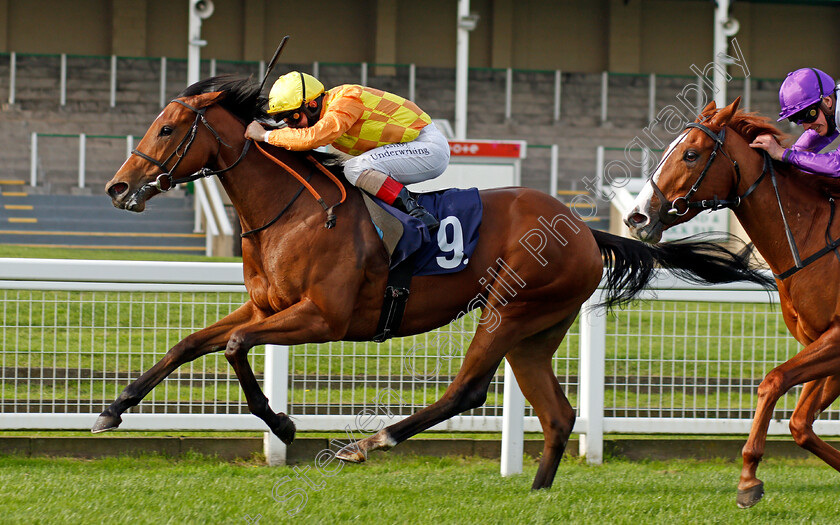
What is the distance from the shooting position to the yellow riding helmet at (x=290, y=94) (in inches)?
159

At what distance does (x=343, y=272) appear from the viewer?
12.9 ft

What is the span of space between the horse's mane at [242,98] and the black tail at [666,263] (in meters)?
1.33

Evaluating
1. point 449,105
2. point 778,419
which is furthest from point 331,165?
point 449,105

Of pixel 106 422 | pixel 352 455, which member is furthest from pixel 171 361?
pixel 352 455

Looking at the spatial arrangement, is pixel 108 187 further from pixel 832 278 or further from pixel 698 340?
pixel 698 340

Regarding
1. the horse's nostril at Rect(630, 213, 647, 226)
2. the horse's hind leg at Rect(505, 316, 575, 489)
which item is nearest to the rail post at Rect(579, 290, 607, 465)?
the horse's hind leg at Rect(505, 316, 575, 489)

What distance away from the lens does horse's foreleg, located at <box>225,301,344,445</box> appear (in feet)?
12.3

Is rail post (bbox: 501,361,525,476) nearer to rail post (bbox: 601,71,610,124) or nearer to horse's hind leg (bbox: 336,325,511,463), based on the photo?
horse's hind leg (bbox: 336,325,511,463)

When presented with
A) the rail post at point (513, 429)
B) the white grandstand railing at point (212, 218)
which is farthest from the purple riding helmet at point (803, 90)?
the white grandstand railing at point (212, 218)

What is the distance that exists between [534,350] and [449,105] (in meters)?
14.3

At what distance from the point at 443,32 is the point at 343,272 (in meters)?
Answer: 16.3

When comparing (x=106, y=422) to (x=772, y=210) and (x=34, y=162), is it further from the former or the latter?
(x=34, y=162)

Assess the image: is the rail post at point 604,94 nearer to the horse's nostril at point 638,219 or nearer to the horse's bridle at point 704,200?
the horse's bridle at point 704,200

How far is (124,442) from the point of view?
5.14 m
